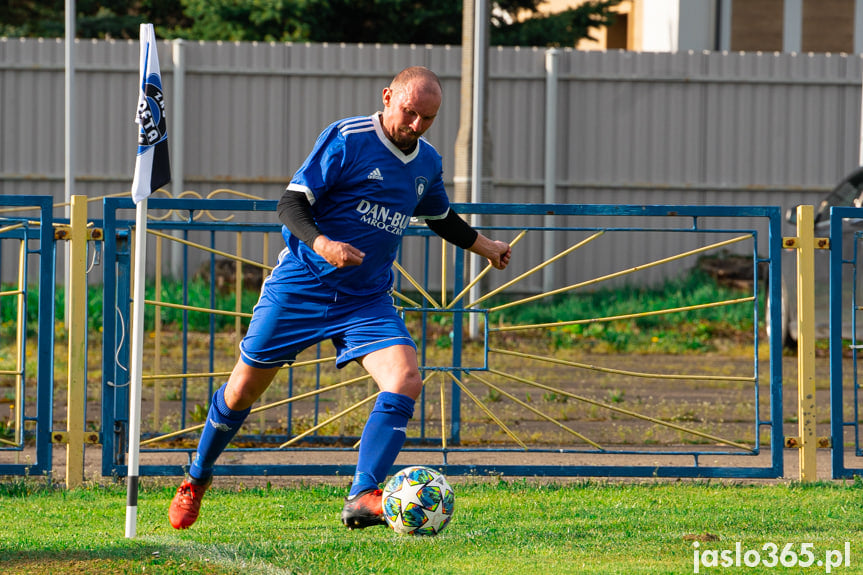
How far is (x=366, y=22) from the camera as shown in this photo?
1820 cm

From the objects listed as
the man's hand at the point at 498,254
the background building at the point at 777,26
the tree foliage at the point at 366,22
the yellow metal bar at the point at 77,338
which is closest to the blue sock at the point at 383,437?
the man's hand at the point at 498,254

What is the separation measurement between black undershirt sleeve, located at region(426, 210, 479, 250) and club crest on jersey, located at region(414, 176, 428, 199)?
Answer: 0.39 m

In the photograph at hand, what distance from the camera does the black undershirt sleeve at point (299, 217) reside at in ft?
14.6

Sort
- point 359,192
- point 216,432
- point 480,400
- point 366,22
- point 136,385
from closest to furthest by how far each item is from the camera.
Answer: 1. point 359,192
2. point 136,385
3. point 216,432
4. point 480,400
5. point 366,22

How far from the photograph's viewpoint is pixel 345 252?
4336 millimetres

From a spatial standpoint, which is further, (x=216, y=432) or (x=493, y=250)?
(x=493, y=250)

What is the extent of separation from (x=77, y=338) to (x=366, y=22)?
1274cm

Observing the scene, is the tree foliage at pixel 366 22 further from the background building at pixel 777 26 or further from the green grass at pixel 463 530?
the green grass at pixel 463 530

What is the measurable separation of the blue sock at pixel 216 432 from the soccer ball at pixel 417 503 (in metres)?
0.94

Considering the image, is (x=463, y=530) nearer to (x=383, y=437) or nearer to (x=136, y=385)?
(x=383, y=437)

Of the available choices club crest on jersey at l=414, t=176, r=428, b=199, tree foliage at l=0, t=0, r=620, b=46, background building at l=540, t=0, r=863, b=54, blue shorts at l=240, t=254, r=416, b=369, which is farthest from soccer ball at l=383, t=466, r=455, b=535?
background building at l=540, t=0, r=863, b=54


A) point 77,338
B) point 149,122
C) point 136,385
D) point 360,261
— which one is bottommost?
point 136,385

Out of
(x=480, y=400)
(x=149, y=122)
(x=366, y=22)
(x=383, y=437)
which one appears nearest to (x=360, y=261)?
(x=383, y=437)

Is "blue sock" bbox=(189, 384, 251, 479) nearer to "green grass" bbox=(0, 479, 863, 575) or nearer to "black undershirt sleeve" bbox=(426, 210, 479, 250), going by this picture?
"green grass" bbox=(0, 479, 863, 575)
